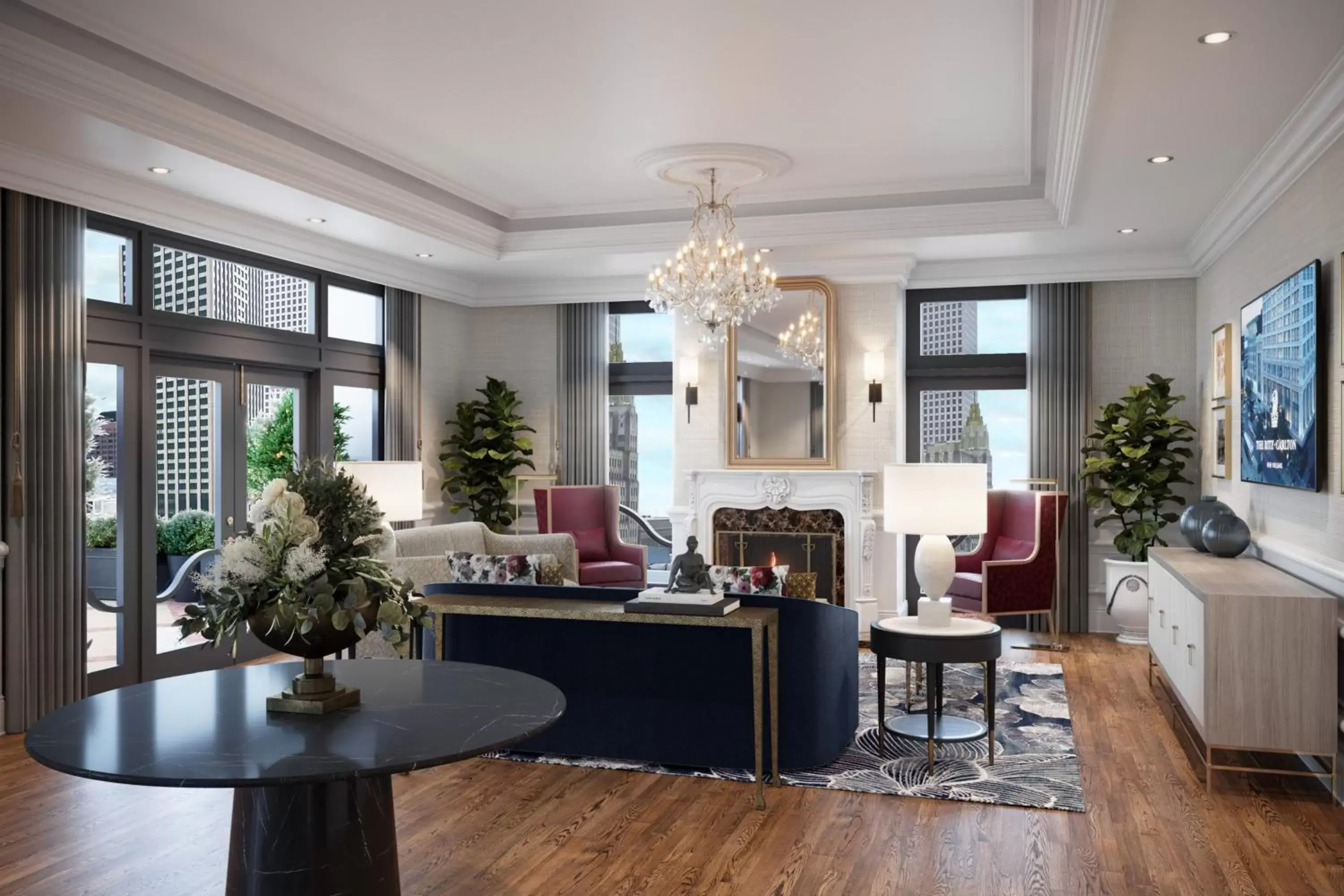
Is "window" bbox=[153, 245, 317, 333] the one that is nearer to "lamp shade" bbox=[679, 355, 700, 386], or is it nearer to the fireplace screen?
"lamp shade" bbox=[679, 355, 700, 386]

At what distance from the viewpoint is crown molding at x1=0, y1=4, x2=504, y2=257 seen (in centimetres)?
414

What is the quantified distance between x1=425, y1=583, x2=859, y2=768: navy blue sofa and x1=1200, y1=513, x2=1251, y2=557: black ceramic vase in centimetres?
213

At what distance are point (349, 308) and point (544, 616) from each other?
4.40 meters

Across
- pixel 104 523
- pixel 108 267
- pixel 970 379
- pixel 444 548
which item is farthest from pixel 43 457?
pixel 970 379

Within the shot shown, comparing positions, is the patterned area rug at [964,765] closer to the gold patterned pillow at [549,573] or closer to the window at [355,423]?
the gold patterned pillow at [549,573]

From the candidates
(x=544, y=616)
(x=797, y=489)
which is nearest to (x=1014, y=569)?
(x=797, y=489)

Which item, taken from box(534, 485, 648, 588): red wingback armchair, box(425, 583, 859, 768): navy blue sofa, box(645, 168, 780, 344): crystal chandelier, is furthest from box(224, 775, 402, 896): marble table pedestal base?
box(534, 485, 648, 588): red wingback armchair

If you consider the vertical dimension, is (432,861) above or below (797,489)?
below

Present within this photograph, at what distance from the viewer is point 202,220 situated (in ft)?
20.5

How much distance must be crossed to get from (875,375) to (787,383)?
657 millimetres

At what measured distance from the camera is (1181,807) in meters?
4.18

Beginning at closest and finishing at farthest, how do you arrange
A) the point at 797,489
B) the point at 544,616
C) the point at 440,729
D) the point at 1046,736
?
the point at 440,729 → the point at 544,616 → the point at 1046,736 → the point at 797,489

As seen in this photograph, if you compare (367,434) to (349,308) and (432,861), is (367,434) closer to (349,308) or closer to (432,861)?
(349,308)

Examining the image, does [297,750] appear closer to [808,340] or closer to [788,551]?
[788,551]
